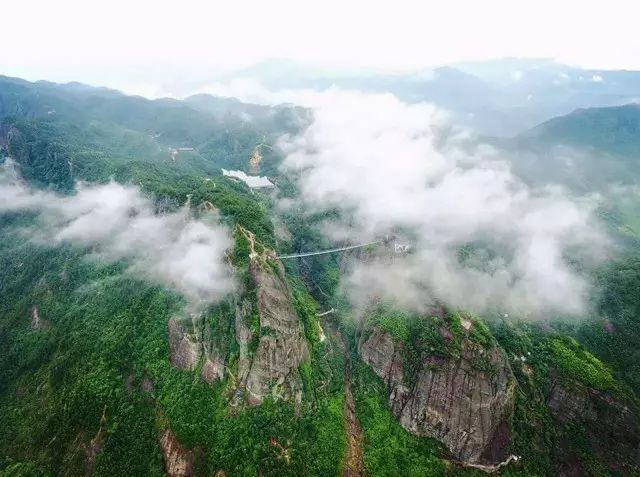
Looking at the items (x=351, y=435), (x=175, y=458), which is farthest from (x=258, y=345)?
(x=351, y=435)

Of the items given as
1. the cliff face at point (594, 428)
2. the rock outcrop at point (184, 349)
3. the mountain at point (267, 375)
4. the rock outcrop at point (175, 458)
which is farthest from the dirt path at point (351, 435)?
the cliff face at point (594, 428)

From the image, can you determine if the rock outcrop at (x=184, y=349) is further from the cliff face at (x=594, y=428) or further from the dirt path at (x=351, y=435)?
the cliff face at (x=594, y=428)

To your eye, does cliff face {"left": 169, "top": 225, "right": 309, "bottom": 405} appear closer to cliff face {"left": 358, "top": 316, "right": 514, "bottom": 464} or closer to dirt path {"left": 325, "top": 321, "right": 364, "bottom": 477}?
dirt path {"left": 325, "top": 321, "right": 364, "bottom": 477}

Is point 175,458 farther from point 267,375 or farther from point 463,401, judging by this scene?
point 463,401

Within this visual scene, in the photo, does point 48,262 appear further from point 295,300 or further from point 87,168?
point 295,300

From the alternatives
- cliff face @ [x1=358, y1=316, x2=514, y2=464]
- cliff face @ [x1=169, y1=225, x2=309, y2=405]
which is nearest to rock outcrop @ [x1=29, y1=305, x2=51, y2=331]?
cliff face @ [x1=169, y1=225, x2=309, y2=405]

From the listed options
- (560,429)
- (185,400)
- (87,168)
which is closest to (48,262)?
(87,168)
